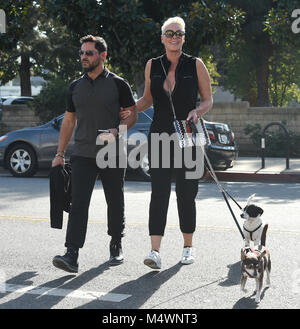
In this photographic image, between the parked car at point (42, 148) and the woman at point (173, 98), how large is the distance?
25.3 feet

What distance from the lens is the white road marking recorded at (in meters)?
4.84

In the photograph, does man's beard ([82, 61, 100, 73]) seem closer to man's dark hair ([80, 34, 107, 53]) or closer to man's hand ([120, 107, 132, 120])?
man's dark hair ([80, 34, 107, 53])

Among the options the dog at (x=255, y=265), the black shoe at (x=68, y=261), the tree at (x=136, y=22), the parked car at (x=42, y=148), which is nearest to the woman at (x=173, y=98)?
the black shoe at (x=68, y=261)

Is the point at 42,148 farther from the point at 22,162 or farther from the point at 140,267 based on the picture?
the point at 140,267

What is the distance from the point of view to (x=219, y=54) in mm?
38531

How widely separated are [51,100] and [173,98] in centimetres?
1560

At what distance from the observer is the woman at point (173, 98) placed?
18.4 feet

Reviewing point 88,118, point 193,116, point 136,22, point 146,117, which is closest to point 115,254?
point 88,118

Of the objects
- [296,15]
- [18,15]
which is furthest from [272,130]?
[18,15]

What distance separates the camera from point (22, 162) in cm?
1414

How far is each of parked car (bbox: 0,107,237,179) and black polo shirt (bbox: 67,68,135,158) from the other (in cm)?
783

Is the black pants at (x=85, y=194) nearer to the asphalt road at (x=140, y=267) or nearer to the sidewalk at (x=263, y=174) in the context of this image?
the asphalt road at (x=140, y=267)
